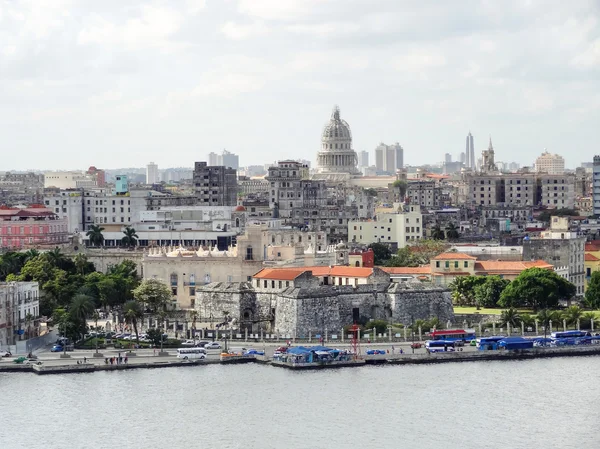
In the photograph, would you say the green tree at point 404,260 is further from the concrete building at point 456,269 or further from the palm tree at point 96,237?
the palm tree at point 96,237

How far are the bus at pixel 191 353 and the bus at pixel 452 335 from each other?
39.4ft

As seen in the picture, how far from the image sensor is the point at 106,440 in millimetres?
62219

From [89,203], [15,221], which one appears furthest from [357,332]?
[89,203]

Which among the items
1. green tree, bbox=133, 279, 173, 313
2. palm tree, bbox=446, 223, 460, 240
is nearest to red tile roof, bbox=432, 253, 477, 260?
green tree, bbox=133, 279, 173, 313

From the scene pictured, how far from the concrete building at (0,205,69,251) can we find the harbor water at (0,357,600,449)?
161 ft

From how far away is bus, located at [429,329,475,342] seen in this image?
273ft

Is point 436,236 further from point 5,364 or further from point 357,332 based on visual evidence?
point 5,364

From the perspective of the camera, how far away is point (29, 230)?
124438 mm

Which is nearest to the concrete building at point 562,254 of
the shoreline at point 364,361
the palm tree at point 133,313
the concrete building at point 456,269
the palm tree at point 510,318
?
the concrete building at point 456,269

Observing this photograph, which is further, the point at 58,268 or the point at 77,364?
the point at 58,268

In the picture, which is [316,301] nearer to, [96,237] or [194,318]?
[194,318]

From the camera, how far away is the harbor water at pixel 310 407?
6203cm

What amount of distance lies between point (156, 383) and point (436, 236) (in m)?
65.6

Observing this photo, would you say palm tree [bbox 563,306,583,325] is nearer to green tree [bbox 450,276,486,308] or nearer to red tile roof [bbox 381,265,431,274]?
green tree [bbox 450,276,486,308]
